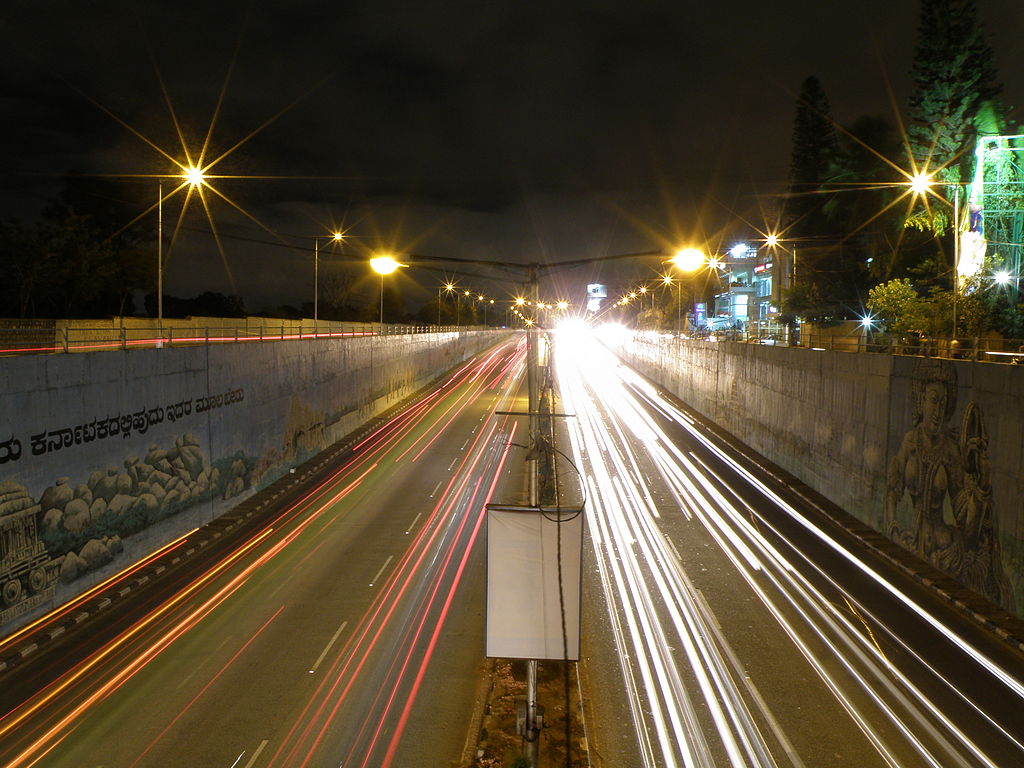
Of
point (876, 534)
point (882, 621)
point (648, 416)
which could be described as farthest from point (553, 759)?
point (648, 416)

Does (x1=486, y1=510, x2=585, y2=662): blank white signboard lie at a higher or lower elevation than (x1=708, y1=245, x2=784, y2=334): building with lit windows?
lower

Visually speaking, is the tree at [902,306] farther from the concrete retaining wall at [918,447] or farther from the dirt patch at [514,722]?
the dirt patch at [514,722]

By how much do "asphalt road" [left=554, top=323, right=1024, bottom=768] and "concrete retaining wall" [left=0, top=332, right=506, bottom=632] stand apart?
38.8 feet

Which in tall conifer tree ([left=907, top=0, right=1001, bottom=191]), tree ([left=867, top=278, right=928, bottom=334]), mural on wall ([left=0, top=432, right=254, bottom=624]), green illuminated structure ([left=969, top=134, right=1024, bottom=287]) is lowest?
mural on wall ([left=0, top=432, right=254, bottom=624])

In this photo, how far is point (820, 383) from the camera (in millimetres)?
27562

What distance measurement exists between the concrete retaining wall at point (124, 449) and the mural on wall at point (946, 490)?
20.7 metres

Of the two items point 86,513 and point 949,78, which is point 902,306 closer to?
point 949,78

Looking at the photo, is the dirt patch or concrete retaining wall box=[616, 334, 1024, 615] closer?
the dirt patch

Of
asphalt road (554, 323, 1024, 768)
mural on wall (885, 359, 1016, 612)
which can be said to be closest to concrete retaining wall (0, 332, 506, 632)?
asphalt road (554, 323, 1024, 768)

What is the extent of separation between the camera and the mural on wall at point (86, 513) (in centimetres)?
1508

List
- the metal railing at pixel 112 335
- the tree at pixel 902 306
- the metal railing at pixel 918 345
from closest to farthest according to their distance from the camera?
the metal railing at pixel 112 335 < the metal railing at pixel 918 345 < the tree at pixel 902 306

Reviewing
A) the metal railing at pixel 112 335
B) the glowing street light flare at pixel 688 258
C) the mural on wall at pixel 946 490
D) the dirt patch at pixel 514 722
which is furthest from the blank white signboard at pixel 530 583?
the metal railing at pixel 112 335

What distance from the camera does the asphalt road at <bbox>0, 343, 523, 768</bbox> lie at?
1132 cm

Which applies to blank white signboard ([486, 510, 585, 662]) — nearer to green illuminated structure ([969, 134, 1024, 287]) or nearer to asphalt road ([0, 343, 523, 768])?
asphalt road ([0, 343, 523, 768])
